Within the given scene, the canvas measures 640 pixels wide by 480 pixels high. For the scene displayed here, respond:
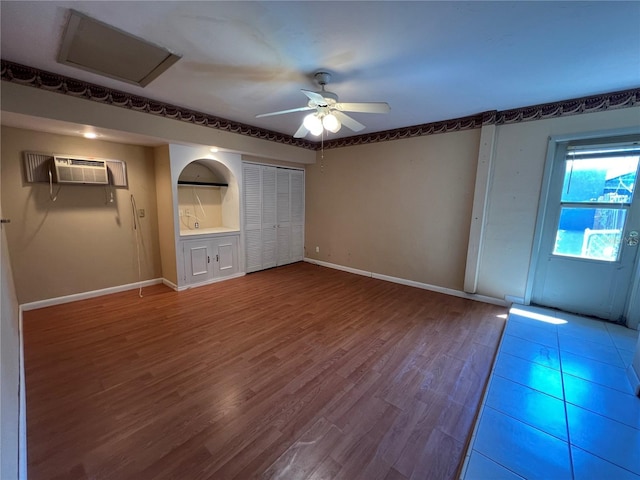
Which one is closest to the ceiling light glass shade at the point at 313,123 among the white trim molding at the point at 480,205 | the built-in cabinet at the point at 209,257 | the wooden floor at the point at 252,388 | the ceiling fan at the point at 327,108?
the ceiling fan at the point at 327,108

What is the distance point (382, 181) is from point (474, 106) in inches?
67.7

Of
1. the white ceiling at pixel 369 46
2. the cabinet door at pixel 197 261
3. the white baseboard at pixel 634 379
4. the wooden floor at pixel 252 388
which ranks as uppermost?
the white ceiling at pixel 369 46

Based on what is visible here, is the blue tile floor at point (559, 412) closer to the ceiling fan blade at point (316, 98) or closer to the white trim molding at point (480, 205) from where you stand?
the white trim molding at point (480, 205)

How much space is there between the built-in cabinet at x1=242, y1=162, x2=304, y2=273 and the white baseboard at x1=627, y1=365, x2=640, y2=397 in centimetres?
491

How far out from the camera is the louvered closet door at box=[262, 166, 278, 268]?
5.11 metres

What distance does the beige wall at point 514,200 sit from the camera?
3201 millimetres

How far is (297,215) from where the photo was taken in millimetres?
5836

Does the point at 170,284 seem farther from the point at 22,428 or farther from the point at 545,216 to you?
the point at 545,216

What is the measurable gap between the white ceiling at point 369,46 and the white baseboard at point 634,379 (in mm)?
2562

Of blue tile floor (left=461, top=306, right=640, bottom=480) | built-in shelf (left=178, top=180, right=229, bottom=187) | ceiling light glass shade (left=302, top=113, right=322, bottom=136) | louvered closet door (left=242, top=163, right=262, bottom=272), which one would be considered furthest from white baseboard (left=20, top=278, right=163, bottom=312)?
blue tile floor (left=461, top=306, right=640, bottom=480)

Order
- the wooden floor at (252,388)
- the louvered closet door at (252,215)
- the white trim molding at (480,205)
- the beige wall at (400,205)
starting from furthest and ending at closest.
→ the louvered closet door at (252,215)
the beige wall at (400,205)
the white trim molding at (480,205)
the wooden floor at (252,388)

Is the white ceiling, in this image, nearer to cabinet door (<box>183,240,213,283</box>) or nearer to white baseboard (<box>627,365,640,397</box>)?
cabinet door (<box>183,240,213,283</box>)

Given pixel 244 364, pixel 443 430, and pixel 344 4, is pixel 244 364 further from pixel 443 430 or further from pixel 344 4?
pixel 344 4

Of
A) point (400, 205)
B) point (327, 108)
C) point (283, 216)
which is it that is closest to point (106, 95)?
point (327, 108)
